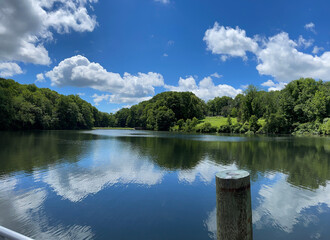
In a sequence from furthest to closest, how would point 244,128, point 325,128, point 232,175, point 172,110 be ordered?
point 172,110
point 244,128
point 325,128
point 232,175

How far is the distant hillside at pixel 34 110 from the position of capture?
199 ft

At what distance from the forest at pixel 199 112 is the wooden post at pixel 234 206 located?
62728 millimetres

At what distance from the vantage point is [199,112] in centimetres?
10112

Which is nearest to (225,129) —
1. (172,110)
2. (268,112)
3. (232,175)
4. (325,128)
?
(268,112)

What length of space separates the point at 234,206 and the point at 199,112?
329 ft

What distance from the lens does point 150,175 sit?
40.7 feet

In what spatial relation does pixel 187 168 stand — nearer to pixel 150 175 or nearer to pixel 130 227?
pixel 150 175

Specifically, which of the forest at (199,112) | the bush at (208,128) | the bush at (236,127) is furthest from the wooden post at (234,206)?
the bush at (208,128)

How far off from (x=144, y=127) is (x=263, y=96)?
208 feet

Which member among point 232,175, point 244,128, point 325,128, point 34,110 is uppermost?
point 34,110

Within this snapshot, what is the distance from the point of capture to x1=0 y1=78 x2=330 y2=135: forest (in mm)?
60116

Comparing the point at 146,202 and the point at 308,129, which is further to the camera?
the point at 308,129

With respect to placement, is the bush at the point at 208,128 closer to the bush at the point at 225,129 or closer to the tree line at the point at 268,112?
the tree line at the point at 268,112

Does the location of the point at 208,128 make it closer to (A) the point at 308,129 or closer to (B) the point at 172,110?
(B) the point at 172,110
